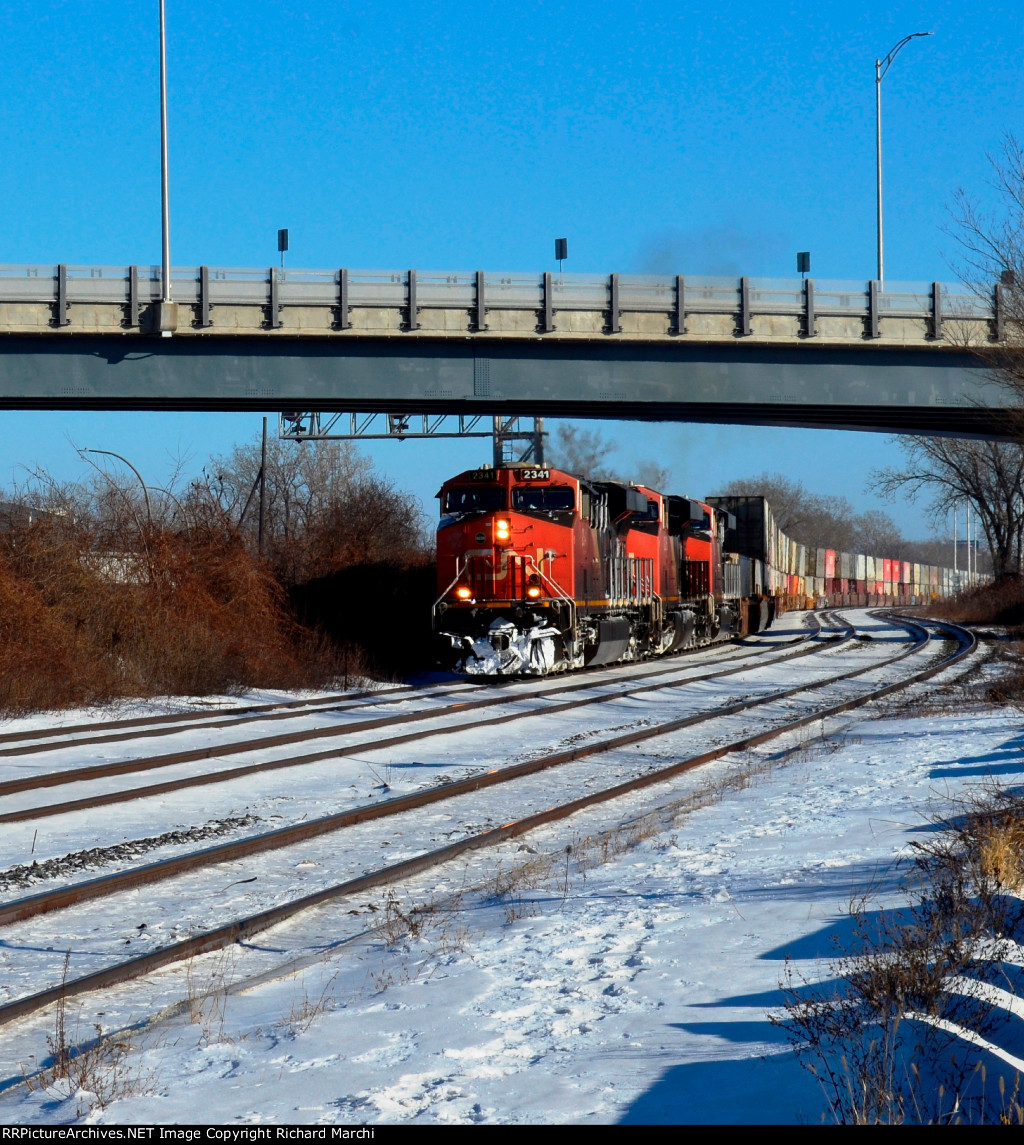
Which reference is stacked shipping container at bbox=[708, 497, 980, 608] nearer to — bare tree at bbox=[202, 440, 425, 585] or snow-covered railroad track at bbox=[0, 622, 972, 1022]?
bare tree at bbox=[202, 440, 425, 585]

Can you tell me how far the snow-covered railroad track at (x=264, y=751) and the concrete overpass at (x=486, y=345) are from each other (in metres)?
7.77

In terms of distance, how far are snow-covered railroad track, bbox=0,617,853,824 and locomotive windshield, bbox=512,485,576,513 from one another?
3.23 metres

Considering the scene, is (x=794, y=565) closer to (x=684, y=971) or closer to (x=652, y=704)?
(x=652, y=704)

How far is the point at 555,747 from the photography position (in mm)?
13812

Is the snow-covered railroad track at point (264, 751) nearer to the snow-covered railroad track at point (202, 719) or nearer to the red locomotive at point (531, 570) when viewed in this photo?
the red locomotive at point (531, 570)

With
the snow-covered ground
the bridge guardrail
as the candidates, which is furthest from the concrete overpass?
the snow-covered ground

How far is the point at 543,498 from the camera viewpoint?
2173 centimetres

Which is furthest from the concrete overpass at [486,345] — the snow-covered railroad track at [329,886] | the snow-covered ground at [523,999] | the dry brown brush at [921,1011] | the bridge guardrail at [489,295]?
the dry brown brush at [921,1011]

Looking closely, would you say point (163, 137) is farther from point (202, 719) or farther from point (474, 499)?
point (202, 719)

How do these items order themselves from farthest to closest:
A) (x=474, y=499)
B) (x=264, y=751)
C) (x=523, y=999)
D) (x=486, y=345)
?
1. (x=486, y=345)
2. (x=474, y=499)
3. (x=264, y=751)
4. (x=523, y=999)

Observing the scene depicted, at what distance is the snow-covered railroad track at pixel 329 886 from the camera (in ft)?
19.1

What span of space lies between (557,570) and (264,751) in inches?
352

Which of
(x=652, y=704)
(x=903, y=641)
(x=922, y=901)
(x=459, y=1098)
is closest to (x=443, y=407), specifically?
(x=652, y=704)

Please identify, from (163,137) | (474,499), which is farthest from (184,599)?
(163,137)
